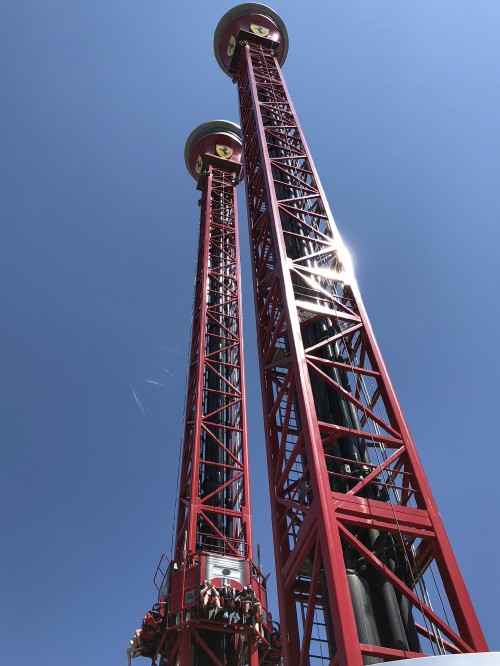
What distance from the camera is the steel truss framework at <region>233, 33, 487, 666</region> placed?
9.27 m

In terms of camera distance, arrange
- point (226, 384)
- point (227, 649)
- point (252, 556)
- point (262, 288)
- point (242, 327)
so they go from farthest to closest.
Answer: point (242, 327) → point (226, 384) → point (252, 556) → point (227, 649) → point (262, 288)

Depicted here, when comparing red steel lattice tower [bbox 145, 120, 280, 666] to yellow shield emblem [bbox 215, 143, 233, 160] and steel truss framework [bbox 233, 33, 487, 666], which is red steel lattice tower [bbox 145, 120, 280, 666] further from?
steel truss framework [bbox 233, 33, 487, 666]

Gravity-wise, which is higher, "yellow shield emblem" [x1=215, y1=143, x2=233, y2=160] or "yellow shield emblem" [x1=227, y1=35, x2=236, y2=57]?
"yellow shield emblem" [x1=215, y1=143, x2=233, y2=160]

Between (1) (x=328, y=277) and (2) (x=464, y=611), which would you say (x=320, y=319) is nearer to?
(1) (x=328, y=277)

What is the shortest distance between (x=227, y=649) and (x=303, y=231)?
14.5 meters

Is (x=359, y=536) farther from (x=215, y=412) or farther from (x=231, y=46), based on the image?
(x=231, y=46)

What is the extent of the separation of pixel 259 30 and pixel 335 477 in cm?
2939

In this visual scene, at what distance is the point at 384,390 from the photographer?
44.1 ft

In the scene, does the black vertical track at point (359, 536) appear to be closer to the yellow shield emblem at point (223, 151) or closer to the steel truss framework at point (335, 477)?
the steel truss framework at point (335, 477)

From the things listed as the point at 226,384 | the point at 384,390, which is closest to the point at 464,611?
the point at 384,390

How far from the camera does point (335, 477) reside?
12156 mm

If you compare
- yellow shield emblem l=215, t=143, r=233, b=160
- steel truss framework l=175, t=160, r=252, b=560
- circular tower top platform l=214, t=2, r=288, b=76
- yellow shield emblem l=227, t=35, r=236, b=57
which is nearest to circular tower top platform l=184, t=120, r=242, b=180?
yellow shield emblem l=215, t=143, r=233, b=160

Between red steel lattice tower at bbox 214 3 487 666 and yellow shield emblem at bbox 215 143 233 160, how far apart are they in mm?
24439

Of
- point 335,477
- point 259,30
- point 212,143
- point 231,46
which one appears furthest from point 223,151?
point 335,477
